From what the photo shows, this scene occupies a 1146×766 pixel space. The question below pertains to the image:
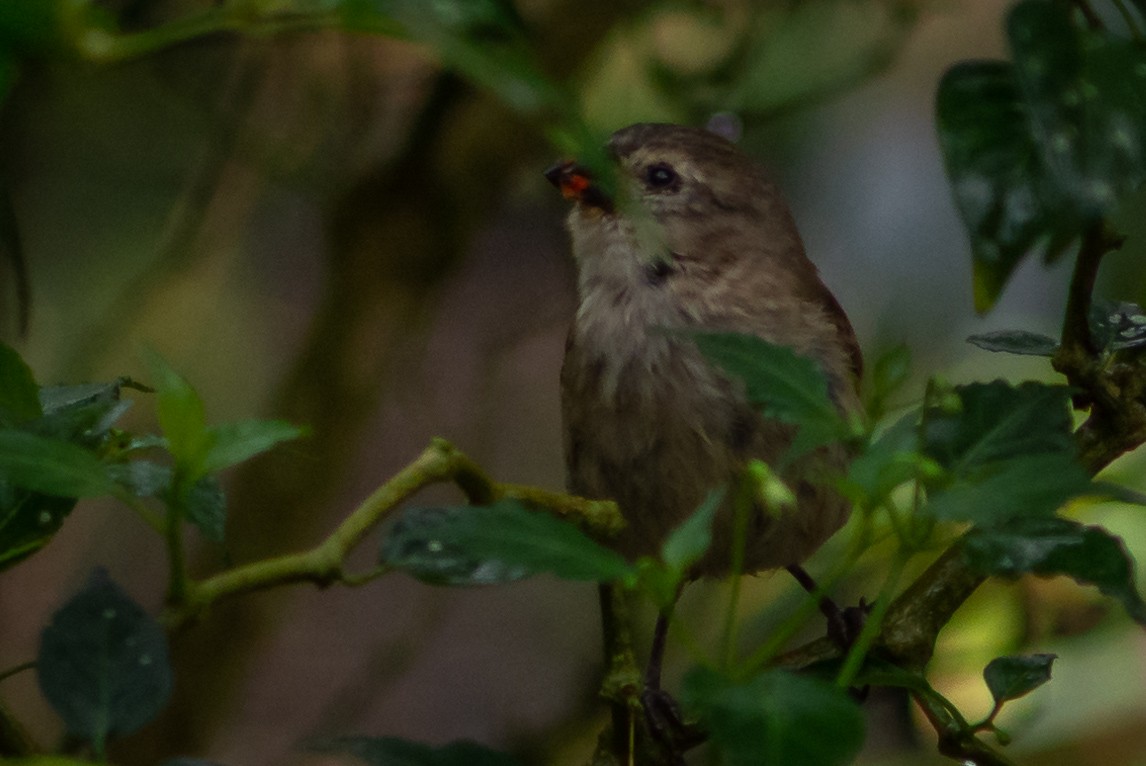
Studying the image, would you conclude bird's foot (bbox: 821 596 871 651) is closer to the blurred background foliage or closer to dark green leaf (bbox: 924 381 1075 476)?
the blurred background foliage

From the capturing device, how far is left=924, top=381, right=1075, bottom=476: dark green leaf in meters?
0.86

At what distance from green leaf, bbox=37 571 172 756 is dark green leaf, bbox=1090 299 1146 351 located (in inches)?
33.8

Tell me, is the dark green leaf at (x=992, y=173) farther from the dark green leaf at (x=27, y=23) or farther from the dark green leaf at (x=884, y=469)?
the dark green leaf at (x=27, y=23)

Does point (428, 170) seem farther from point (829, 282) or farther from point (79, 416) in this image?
point (79, 416)

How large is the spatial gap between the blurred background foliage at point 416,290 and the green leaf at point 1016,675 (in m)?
1.19

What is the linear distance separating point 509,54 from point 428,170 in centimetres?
207

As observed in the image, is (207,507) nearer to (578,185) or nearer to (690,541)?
(690,541)

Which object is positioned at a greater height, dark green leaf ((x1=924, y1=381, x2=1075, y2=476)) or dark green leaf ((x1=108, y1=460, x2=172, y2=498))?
dark green leaf ((x1=108, y1=460, x2=172, y2=498))

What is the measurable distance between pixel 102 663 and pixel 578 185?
133 centimetres

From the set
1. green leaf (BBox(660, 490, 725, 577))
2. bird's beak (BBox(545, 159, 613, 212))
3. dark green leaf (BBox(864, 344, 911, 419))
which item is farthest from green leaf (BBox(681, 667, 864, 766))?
bird's beak (BBox(545, 159, 613, 212))

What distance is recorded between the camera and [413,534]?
0.81m

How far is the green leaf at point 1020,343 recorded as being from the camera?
1199 mm

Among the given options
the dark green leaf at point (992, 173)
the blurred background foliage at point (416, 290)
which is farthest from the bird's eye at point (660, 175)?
the dark green leaf at point (992, 173)

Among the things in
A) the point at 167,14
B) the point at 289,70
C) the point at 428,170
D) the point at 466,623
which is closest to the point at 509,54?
the point at 428,170
